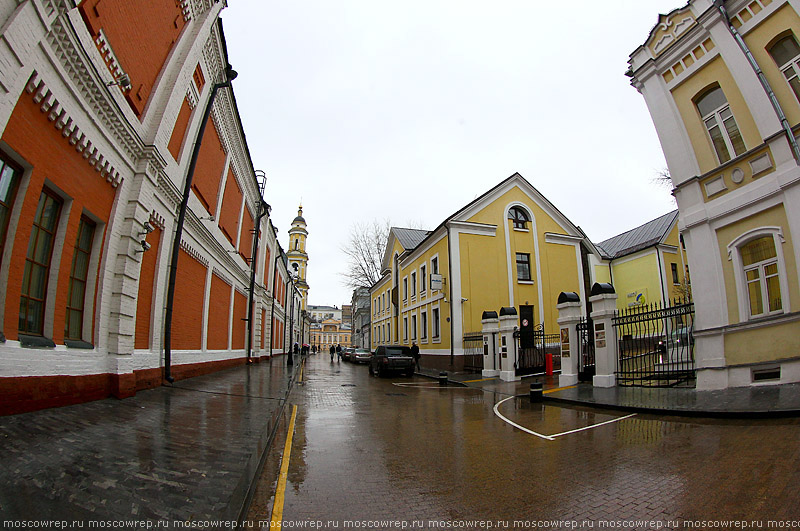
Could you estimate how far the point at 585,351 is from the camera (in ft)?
47.0

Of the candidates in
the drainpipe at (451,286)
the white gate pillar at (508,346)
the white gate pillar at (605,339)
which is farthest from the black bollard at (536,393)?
the drainpipe at (451,286)

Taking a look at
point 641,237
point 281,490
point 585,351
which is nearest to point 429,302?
point 585,351

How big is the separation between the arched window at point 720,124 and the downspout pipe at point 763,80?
0.93 m

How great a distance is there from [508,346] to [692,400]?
8243mm

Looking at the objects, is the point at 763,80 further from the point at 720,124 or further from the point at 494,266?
the point at 494,266

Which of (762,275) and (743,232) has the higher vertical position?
(743,232)

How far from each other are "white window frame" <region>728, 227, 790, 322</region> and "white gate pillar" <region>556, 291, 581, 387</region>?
4.62 m

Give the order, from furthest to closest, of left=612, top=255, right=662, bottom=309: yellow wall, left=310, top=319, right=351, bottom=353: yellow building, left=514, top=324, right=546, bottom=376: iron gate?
left=310, top=319, right=351, bottom=353: yellow building → left=612, top=255, right=662, bottom=309: yellow wall → left=514, top=324, right=546, bottom=376: iron gate

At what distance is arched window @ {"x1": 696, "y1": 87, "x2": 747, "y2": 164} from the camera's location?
980 centimetres

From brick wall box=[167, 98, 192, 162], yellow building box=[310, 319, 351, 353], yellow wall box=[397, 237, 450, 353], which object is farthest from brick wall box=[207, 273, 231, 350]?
yellow building box=[310, 319, 351, 353]

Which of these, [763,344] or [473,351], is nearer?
[763,344]

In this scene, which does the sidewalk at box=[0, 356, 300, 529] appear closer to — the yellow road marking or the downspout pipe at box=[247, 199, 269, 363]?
the yellow road marking

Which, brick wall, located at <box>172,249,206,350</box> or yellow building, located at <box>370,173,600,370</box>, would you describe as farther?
yellow building, located at <box>370,173,600,370</box>

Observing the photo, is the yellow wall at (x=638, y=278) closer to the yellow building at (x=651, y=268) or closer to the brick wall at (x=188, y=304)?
the yellow building at (x=651, y=268)
